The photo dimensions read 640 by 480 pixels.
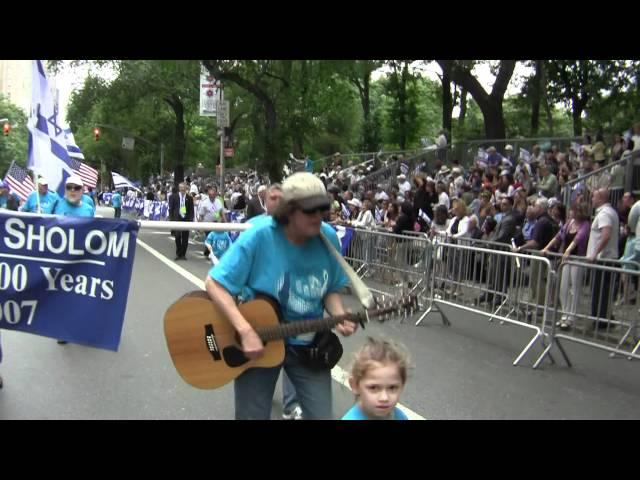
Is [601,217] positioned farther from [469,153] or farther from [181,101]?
[181,101]

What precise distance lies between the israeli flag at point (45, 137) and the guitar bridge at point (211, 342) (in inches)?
137

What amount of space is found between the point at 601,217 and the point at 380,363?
24.1 feet

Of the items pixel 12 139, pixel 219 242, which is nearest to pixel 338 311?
pixel 219 242

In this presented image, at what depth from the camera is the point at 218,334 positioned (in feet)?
11.6

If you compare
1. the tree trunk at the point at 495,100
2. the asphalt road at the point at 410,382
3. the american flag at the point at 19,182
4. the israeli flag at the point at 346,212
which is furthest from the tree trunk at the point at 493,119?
the asphalt road at the point at 410,382

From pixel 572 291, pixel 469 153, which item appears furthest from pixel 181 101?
pixel 572 291

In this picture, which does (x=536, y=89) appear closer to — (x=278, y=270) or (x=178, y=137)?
(x=178, y=137)

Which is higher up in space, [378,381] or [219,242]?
[378,381]

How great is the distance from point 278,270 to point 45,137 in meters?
3.90

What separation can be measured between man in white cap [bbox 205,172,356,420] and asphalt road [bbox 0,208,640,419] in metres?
2.14

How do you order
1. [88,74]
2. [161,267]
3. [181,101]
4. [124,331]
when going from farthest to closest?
[181,101] → [88,74] → [161,267] → [124,331]

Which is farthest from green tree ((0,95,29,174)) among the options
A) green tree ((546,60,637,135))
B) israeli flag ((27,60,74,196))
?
israeli flag ((27,60,74,196))

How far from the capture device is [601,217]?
951cm

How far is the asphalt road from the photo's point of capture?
583 centimetres
